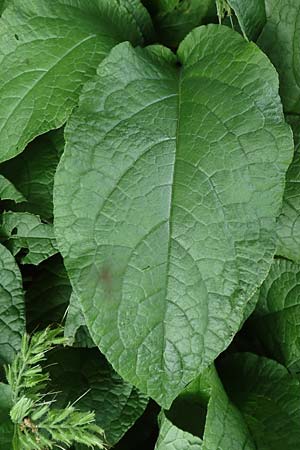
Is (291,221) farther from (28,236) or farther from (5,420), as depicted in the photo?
(5,420)

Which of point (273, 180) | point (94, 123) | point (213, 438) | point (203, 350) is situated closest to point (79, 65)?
point (94, 123)

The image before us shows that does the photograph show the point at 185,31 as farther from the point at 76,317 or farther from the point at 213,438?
the point at 213,438

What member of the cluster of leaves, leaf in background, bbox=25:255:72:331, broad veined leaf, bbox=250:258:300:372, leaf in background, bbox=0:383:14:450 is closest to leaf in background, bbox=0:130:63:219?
→ the cluster of leaves

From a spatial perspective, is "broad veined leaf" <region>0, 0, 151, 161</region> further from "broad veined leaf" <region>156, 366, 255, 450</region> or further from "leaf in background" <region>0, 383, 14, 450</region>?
"broad veined leaf" <region>156, 366, 255, 450</region>

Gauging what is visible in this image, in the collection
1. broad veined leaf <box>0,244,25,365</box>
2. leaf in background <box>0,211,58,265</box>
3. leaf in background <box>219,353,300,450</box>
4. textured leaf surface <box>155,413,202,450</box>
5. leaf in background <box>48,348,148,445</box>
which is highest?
leaf in background <box>0,211,58,265</box>

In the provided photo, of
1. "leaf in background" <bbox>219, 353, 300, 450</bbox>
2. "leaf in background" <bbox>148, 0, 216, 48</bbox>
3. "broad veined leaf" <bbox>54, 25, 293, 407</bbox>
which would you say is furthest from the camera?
"leaf in background" <bbox>148, 0, 216, 48</bbox>

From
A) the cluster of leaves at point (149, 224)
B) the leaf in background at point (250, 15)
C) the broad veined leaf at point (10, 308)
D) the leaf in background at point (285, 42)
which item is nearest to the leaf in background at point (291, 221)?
the cluster of leaves at point (149, 224)

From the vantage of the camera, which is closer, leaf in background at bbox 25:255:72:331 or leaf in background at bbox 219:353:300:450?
leaf in background at bbox 219:353:300:450

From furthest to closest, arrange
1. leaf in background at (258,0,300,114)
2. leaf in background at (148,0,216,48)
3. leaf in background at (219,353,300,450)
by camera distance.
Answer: leaf in background at (148,0,216,48) < leaf in background at (258,0,300,114) < leaf in background at (219,353,300,450)
